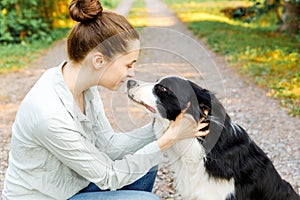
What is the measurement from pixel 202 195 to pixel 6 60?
713 centimetres

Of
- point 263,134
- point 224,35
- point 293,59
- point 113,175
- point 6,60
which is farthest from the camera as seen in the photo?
point 224,35

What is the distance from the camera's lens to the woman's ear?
2318 mm

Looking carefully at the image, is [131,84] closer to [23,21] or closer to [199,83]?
[199,83]

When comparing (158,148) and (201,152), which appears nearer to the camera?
(158,148)

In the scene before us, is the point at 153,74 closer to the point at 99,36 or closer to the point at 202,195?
the point at 99,36

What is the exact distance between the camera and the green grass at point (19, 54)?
335 inches

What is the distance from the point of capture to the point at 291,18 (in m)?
11.5

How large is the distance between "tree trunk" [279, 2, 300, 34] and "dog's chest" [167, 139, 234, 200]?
30.7ft

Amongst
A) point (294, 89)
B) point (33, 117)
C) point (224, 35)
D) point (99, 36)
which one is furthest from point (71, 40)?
point (224, 35)

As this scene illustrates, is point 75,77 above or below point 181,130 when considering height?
above

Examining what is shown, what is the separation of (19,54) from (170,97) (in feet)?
25.0

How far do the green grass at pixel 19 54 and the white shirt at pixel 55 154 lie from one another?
6144 mm

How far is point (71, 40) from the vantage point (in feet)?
7.65

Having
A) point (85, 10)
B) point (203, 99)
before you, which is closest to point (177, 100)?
point (203, 99)
